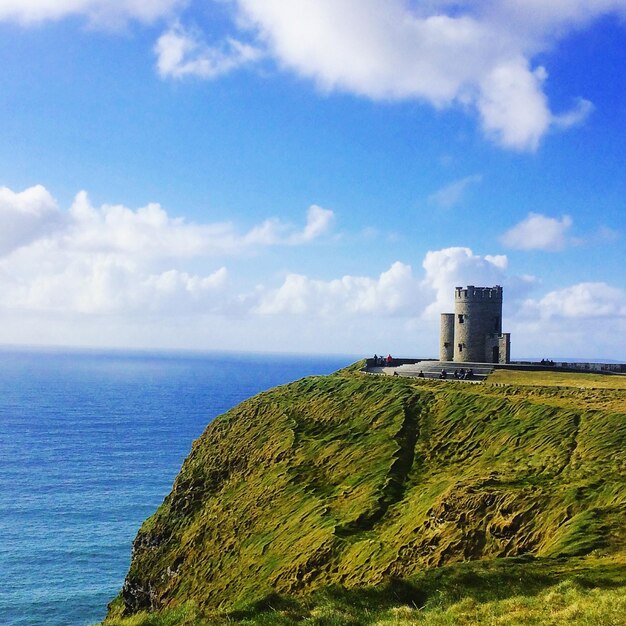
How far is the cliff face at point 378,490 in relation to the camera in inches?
1113

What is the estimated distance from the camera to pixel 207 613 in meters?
19.4

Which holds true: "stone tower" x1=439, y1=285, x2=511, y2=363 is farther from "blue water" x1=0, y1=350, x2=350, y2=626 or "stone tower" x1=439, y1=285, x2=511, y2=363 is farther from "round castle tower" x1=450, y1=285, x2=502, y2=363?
"blue water" x1=0, y1=350, x2=350, y2=626

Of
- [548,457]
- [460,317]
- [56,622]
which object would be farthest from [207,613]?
[460,317]

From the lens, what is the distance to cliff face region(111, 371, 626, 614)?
28.3m

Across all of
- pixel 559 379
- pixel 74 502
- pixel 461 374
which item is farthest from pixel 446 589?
pixel 74 502

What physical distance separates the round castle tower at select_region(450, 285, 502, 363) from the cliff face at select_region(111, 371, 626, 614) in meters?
16.0

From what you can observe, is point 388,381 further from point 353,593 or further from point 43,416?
point 43,416

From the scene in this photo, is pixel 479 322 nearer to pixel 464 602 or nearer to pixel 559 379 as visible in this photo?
pixel 559 379

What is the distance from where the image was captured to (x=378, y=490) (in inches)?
1432

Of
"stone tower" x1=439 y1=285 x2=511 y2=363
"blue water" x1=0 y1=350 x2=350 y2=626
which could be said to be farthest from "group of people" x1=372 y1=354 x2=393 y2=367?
"blue water" x1=0 y1=350 x2=350 y2=626

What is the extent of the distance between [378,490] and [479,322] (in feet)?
122

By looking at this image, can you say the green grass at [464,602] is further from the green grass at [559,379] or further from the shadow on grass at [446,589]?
the green grass at [559,379]

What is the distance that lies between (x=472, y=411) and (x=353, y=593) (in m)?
25.4

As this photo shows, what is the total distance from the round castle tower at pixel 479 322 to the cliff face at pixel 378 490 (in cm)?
1597
